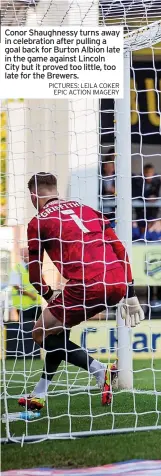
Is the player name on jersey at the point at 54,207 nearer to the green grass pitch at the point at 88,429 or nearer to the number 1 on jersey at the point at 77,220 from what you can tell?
Result: the number 1 on jersey at the point at 77,220

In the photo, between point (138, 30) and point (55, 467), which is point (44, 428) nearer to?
point (55, 467)

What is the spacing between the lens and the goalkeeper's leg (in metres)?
4.91

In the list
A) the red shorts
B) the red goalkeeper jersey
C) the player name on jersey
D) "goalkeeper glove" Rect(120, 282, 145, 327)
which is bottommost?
"goalkeeper glove" Rect(120, 282, 145, 327)

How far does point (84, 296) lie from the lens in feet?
16.0

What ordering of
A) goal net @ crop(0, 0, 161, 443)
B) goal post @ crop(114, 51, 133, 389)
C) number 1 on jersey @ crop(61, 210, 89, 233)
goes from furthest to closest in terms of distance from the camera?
1. goal post @ crop(114, 51, 133, 389)
2. number 1 on jersey @ crop(61, 210, 89, 233)
3. goal net @ crop(0, 0, 161, 443)

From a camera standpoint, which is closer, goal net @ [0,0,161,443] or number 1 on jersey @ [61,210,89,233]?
goal net @ [0,0,161,443]

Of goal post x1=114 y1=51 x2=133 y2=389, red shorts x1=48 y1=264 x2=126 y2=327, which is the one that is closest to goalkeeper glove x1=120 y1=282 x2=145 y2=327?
red shorts x1=48 y1=264 x2=126 y2=327

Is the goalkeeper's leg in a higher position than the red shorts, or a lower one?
lower

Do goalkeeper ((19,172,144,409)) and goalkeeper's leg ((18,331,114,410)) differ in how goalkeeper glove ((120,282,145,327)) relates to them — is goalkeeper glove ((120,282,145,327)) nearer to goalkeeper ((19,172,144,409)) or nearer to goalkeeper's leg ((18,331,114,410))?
goalkeeper ((19,172,144,409))

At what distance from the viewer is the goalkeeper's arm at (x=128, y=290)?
5055 mm

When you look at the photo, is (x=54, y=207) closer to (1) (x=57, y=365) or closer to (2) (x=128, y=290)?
(2) (x=128, y=290)

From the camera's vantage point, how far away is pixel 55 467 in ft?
11.5

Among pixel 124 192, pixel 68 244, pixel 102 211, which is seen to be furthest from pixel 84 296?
pixel 102 211

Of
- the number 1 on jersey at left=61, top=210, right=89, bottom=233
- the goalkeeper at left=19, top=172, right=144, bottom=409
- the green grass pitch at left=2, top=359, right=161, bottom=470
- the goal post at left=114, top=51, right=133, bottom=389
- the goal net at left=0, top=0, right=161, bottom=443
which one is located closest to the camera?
the green grass pitch at left=2, top=359, right=161, bottom=470
